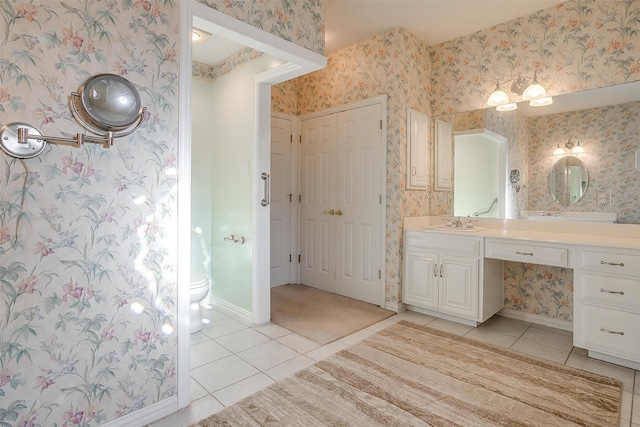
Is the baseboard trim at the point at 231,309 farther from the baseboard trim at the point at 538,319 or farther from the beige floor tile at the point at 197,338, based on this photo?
the baseboard trim at the point at 538,319

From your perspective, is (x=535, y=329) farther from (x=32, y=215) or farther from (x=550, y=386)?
(x=32, y=215)

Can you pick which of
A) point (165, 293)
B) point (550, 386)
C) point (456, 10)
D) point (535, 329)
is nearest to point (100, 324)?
point (165, 293)

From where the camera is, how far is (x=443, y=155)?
346cm

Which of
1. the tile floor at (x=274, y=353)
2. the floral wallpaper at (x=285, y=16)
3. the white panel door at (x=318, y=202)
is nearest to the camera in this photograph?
the tile floor at (x=274, y=353)

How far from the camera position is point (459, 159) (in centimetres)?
334

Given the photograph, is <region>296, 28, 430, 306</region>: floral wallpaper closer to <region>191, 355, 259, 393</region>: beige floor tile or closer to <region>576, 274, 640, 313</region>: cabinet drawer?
<region>576, 274, 640, 313</region>: cabinet drawer

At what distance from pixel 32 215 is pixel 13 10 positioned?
761mm

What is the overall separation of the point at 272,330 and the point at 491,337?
5.65 ft

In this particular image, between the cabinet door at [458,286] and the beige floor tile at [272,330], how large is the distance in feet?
4.53

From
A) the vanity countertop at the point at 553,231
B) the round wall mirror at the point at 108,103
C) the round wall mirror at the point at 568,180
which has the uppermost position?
the round wall mirror at the point at 108,103

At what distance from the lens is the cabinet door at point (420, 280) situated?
3.02 m

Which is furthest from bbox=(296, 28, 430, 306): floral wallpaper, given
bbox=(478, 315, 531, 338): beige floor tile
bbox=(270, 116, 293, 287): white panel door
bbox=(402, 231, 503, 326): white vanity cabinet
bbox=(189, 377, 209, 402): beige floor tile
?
bbox=(189, 377, 209, 402): beige floor tile

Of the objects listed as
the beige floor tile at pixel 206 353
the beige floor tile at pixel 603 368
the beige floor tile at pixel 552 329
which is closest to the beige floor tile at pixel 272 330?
the beige floor tile at pixel 206 353

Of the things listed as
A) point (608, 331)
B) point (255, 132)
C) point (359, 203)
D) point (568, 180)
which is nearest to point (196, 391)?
point (255, 132)
